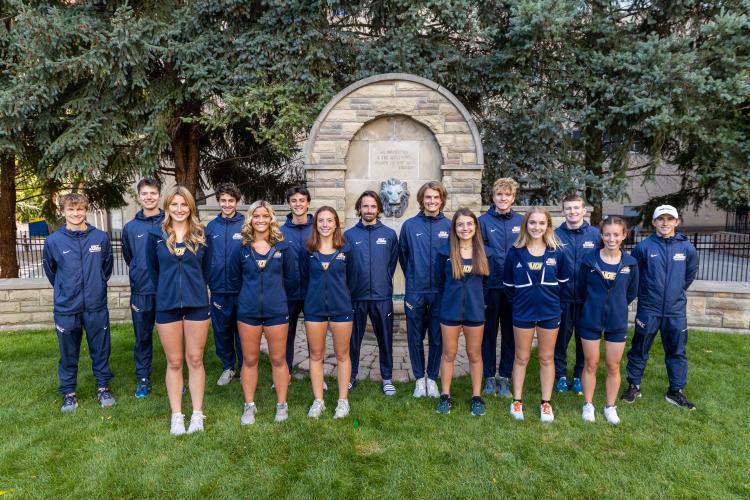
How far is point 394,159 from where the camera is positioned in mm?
6535

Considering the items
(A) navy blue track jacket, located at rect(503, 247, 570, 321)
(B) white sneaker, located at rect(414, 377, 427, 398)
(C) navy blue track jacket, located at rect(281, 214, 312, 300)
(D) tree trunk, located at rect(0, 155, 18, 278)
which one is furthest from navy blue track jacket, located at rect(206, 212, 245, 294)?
(D) tree trunk, located at rect(0, 155, 18, 278)

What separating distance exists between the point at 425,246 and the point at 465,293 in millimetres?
651

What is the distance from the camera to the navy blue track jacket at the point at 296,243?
4008 mm

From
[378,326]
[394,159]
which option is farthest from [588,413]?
[394,159]

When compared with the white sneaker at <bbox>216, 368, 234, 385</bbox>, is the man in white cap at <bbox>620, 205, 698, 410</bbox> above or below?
above

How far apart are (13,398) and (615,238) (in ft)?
17.2

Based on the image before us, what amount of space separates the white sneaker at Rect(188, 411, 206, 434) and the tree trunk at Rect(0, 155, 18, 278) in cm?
773

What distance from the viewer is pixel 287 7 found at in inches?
292

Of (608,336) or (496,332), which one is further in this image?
(496,332)

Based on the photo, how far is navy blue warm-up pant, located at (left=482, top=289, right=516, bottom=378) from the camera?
4.15m

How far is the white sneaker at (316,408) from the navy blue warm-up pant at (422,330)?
36.0 inches

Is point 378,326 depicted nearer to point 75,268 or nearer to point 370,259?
point 370,259

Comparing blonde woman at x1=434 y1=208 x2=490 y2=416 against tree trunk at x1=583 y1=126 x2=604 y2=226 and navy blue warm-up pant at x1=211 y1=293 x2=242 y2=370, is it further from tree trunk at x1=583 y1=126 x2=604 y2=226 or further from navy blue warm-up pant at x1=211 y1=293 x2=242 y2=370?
tree trunk at x1=583 y1=126 x2=604 y2=226

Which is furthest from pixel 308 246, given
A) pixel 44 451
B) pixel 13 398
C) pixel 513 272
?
pixel 13 398
